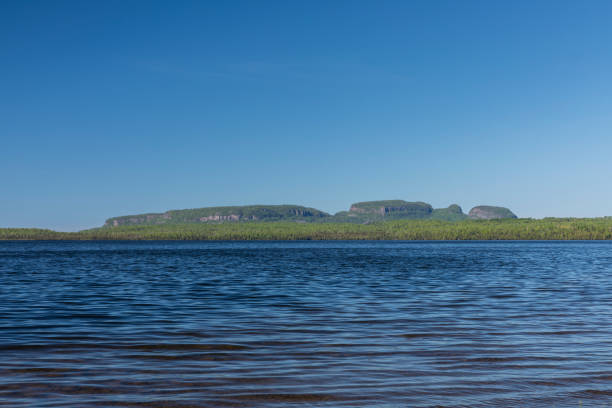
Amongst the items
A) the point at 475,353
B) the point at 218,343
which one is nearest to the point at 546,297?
A: the point at 475,353

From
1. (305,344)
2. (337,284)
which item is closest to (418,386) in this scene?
(305,344)

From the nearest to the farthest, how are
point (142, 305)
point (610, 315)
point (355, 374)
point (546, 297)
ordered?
point (355, 374), point (610, 315), point (142, 305), point (546, 297)

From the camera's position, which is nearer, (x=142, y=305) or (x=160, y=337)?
(x=160, y=337)

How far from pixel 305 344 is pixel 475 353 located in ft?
13.3

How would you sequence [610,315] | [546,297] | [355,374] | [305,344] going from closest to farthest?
[355,374]
[305,344]
[610,315]
[546,297]

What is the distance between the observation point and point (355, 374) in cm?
1073

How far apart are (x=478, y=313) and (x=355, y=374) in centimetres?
1056

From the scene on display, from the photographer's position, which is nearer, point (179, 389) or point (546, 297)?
point (179, 389)

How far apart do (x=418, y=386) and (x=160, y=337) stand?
7.98 meters

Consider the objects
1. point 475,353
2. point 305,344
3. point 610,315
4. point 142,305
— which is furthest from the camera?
point 142,305

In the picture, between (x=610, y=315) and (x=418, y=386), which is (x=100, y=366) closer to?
→ (x=418, y=386)

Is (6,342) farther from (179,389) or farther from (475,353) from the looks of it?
(475,353)

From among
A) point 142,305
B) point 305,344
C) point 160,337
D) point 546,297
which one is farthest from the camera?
point 546,297

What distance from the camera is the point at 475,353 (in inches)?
501
